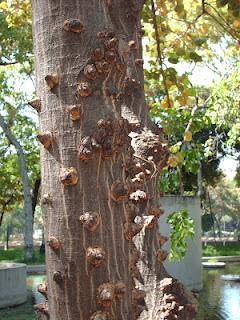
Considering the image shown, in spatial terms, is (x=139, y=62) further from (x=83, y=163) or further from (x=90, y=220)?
(x=90, y=220)

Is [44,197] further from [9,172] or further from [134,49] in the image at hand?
[9,172]

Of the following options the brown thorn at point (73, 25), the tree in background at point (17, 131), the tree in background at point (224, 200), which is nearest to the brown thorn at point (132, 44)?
the brown thorn at point (73, 25)

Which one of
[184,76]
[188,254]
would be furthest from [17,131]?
[184,76]

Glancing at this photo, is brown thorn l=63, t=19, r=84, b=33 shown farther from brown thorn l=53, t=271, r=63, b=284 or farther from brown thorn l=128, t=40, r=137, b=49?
brown thorn l=128, t=40, r=137, b=49

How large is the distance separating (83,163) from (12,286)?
10888 mm

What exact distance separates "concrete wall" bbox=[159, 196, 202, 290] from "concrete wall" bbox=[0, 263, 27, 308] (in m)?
3.44

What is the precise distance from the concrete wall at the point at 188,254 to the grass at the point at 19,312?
3.43 meters

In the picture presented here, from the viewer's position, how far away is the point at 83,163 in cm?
172

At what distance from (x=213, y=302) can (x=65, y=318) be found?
10.7 metres

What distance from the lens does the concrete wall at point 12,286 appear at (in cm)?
1184

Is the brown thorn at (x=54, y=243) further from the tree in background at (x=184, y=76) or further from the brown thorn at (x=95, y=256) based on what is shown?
the tree in background at (x=184, y=76)

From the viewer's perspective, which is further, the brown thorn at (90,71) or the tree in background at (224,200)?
the tree in background at (224,200)

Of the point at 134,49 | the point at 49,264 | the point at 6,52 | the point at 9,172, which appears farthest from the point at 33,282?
the point at 49,264

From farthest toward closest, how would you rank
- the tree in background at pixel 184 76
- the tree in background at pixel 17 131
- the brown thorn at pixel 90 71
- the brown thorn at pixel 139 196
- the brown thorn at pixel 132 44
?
1. the tree in background at pixel 17 131
2. the tree in background at pixel 184 76
3. the brown thorn at pixel 139 196
4. the brown thorn at pixel 132 44
5. the brown thorn at pixel 90 71
